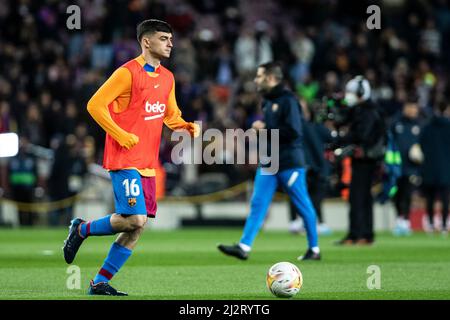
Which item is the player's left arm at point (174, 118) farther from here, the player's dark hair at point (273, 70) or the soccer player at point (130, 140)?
the player's dark hair at point (273, 70)

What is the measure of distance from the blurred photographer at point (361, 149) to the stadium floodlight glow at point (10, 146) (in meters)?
10.5

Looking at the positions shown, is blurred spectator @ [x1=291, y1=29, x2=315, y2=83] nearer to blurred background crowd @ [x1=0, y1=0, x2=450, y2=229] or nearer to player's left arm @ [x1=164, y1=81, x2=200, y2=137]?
blurred background crowd @ [x1=0, y1=0, x2=450, y2=229]

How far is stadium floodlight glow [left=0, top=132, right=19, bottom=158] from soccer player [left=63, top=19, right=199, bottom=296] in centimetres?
1649

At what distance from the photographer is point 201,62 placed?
31.1 meters

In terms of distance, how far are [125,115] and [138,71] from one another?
43 cm

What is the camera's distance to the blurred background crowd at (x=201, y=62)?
2800 cm

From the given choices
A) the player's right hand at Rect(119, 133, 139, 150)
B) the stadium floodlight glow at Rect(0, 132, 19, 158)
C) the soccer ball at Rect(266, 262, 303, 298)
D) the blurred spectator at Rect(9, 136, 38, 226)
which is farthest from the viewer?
the blurred spectator at Rect(9, 136, 38, 226)

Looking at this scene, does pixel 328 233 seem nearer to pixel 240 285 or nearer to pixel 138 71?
pixel 240 285

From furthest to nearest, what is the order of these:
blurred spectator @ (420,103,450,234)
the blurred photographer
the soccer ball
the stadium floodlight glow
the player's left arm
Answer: the stadium floodlight glow < blurred spectator @ (420,103,450,234) < the blurred photographer < the player's left arm < the soccer ball

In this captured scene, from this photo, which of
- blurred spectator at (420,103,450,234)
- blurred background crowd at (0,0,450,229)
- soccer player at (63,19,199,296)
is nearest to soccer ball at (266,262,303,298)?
soccer player at (63,19,199,296)

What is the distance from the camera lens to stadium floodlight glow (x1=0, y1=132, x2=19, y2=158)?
2731 centimetres

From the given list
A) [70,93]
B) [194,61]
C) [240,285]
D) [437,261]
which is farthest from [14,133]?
[240,285]

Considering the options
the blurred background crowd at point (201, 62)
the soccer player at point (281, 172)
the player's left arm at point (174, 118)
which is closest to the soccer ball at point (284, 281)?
the player's left arm at point (174, 118)

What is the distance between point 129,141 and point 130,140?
1 centimetres
